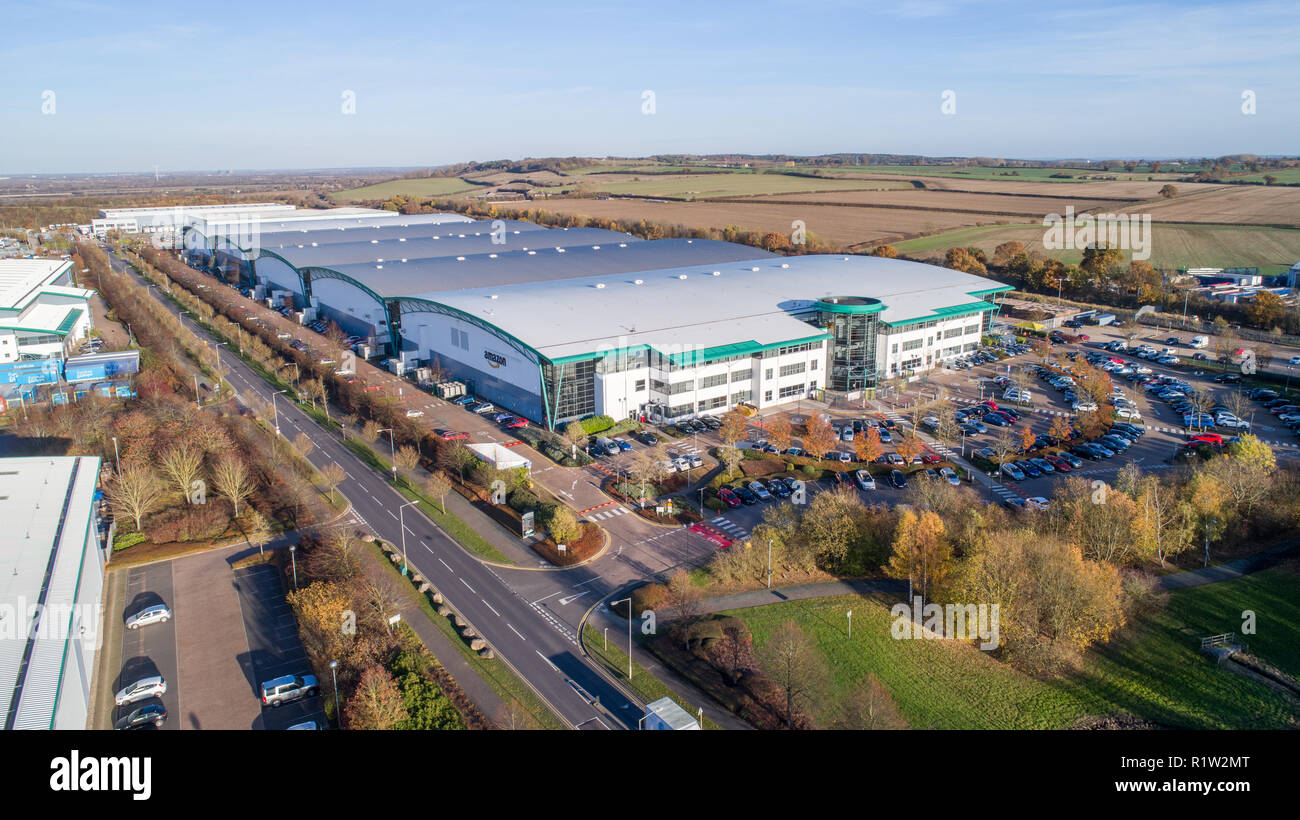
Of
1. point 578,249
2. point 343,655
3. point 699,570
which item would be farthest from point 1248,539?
point 578,249

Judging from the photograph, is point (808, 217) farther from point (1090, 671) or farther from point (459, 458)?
point (1090, 671)

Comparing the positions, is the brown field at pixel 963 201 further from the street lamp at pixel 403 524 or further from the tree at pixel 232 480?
the tree at pixel 232 480

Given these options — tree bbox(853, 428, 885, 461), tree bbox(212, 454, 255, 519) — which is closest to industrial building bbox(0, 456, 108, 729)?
tree bbox(212, 454, 255, 519)

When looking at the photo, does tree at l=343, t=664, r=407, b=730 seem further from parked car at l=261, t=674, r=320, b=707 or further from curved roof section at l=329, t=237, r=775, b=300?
curved roof section at l=329, t=237, r=775, b=300

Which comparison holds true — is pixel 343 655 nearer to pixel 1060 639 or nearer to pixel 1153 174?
pixel 1060 639

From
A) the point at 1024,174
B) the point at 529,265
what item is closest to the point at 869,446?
the point at 529,265

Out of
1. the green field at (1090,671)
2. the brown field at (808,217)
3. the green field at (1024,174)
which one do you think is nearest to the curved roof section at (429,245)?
the brown field at (808,217)
